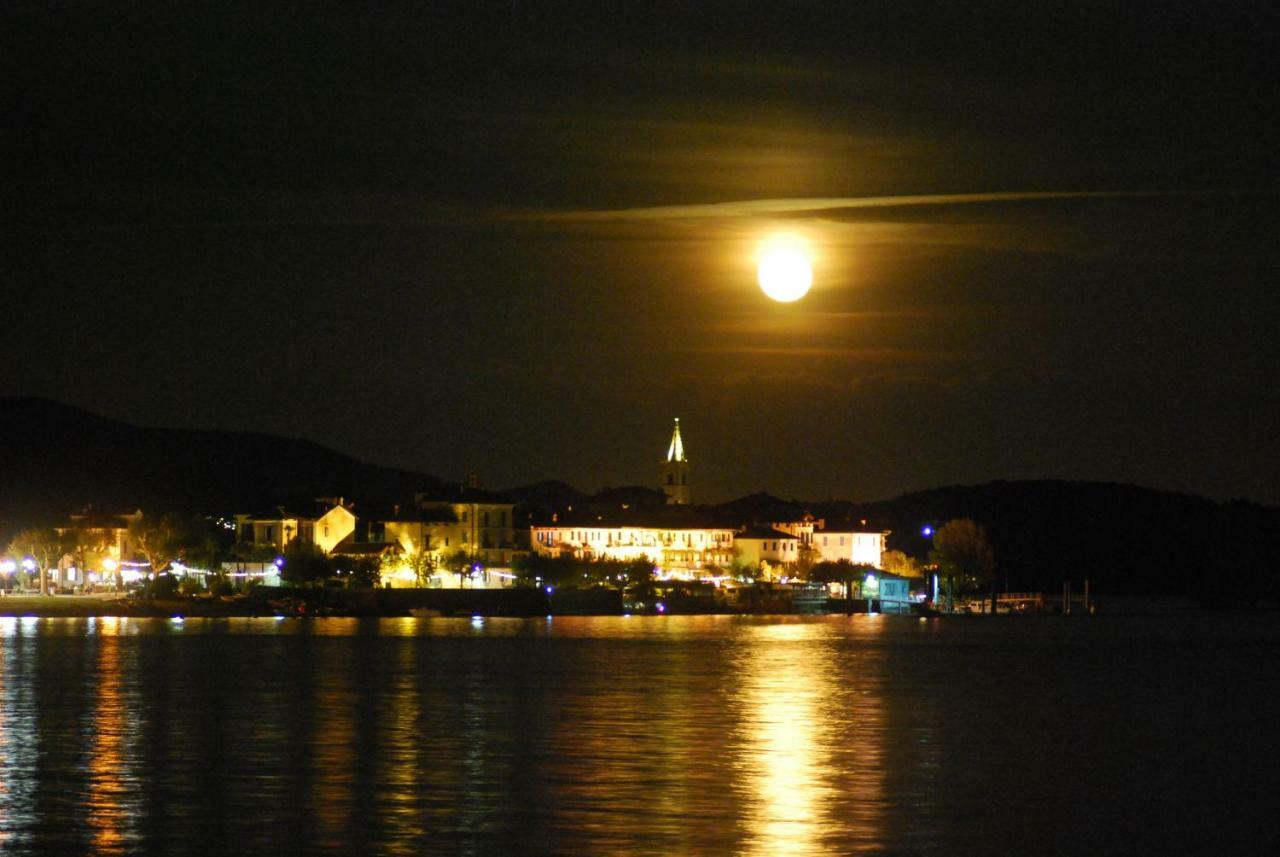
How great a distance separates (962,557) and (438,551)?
146ft

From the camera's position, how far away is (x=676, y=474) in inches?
7343

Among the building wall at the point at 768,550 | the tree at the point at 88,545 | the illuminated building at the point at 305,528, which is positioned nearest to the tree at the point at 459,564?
the illuminated building at the point at 305,528

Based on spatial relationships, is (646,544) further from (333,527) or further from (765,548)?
(333,527)

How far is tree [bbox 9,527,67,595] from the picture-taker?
416 ft

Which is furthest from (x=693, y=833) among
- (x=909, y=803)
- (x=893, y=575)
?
(x=893, y=575)

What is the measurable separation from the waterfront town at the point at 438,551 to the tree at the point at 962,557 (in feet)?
11.6

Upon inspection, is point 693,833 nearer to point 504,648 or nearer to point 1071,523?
point 504,648

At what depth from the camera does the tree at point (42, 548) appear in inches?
4990

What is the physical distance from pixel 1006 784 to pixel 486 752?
8639 mm

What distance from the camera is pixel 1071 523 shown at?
193 m

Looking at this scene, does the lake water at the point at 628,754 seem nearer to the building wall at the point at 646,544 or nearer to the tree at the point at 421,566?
the tree at the point at 421,566

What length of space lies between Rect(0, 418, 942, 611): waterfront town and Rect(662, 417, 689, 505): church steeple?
23638mm

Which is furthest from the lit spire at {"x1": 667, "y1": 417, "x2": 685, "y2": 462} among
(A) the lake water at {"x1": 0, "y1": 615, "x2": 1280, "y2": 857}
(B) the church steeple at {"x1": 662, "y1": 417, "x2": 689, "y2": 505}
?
(A) the lake water at {"x1": 0, "y1": 615, "x2": 1280, "y2": 857}

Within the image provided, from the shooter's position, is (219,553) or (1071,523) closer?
(219,553)
